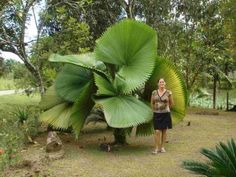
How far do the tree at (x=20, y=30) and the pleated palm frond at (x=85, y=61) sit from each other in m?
2.43

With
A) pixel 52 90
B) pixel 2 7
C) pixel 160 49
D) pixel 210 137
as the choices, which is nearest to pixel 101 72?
pixel 52 90

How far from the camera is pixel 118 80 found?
909 centimetres

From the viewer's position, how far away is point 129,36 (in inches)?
368

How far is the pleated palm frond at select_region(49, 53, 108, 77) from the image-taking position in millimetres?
9273

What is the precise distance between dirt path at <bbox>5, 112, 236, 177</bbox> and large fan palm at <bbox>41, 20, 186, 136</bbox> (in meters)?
0.60

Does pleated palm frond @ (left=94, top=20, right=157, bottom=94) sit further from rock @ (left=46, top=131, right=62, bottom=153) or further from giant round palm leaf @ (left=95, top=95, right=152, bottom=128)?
rock @ (left=46, top=131, right=62, bottom=153)

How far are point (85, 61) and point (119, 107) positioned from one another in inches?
60.2

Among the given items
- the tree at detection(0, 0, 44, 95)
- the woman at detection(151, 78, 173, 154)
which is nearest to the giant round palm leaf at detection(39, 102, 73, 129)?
the woman at detection(151, 78, 173, 154)

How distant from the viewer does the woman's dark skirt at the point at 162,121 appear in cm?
881

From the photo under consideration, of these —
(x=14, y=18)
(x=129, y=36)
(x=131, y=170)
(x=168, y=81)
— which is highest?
(x=14, y=18)

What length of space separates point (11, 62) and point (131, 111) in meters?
→ 9.16

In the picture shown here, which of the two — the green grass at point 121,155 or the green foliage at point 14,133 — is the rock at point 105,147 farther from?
the green foliage at point 14,133

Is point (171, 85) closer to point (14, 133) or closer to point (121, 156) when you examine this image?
point (121, 156)

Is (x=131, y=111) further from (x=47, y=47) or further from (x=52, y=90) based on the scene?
(x=47, y=47)
